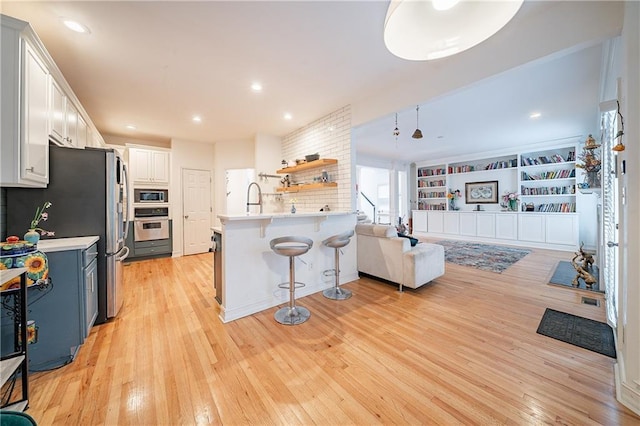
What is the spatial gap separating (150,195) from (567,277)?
7.78m

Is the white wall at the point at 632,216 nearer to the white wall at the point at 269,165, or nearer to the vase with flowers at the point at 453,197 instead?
the white wall at the point at 269,165

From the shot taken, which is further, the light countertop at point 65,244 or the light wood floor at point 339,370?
the light countertop at point 65,244

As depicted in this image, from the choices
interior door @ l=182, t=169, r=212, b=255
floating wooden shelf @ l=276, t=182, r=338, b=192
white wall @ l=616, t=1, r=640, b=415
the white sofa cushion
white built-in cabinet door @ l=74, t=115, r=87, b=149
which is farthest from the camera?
interior door @ l=182, t=169, r=212, b=255

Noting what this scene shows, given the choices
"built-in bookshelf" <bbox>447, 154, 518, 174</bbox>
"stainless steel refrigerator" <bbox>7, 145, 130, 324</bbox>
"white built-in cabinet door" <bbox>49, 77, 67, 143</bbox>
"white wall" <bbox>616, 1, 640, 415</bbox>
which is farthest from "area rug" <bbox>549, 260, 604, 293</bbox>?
"white built-in cabinet door" <bbox>49, 77, 67, 143</bbox>

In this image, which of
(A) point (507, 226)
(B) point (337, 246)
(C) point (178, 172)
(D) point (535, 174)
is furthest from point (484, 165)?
(C) point (178, 172)

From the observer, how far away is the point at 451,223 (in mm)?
7742

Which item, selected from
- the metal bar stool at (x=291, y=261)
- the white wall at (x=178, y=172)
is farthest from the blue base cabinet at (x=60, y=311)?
the white wall at (x=178, y=172)

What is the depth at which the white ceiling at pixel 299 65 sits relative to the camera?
76.9 inches

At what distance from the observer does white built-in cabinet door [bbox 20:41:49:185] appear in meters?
1.82

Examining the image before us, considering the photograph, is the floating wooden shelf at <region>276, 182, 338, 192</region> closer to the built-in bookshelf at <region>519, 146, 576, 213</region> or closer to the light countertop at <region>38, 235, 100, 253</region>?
the light countertop at <region>38, 235, 100, 253</region>

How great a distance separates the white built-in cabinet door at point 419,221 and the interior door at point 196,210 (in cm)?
665

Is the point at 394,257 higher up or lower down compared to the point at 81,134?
lower down

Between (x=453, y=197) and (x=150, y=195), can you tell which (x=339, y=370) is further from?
(x=453, y=197)

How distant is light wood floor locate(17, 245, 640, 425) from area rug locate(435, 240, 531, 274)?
5.35 feet
